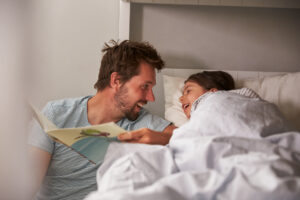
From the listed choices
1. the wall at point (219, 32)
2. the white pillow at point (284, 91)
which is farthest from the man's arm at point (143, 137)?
the wall at point (219, 32)

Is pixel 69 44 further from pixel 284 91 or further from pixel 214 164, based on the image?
pixel 214 164

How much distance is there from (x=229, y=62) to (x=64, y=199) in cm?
127

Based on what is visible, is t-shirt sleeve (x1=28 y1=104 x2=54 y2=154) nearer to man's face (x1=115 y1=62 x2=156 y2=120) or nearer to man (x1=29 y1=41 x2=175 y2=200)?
man (x1=29 y1=41 x2=175 y2=200)

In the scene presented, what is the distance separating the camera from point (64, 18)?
197 centimetres

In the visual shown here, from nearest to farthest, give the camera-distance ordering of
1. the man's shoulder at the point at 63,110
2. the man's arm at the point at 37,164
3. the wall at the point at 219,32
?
the man's arm at the point at 37,164 < the man's shoulder at the point at 63,110 < the wall at the point at 219,32

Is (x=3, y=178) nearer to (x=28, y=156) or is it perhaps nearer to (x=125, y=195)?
(x=28, y=156)

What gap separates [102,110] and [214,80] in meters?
0.58

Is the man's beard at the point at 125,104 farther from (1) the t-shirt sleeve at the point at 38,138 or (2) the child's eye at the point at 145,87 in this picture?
(1) the t-shirt sleeve at the point at 38,138

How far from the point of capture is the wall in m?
2.00

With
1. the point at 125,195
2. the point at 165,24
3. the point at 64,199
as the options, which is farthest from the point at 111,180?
the point at 165,24

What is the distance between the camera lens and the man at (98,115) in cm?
136

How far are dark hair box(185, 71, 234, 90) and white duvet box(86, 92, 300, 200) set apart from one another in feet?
1.72

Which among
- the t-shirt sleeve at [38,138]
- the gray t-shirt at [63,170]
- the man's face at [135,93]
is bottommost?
the gray t-shirt at [63,170]

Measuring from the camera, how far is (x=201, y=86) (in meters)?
1.61
